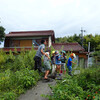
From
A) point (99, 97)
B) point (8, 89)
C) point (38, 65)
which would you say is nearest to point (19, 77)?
point (8, 89)

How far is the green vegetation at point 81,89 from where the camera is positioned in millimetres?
2254

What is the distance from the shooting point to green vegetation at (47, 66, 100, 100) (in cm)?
225

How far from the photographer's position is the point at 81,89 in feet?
8.22

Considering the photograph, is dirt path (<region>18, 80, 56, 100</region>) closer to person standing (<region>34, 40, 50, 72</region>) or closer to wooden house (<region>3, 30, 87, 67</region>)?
person standing (<region>34, 40, 50, 72</region>)

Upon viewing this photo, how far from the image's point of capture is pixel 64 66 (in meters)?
5.07

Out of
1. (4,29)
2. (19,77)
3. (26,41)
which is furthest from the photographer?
(26,41)

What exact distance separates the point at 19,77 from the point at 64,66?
2.40 metres

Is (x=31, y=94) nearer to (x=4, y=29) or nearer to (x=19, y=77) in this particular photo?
(x=19, y=77)

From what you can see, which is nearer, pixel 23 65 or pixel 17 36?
pixel 23 65

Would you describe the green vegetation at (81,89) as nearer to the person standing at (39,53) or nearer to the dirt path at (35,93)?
the dirt path at (35,93)

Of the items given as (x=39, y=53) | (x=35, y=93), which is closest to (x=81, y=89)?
(x=35, y=93)

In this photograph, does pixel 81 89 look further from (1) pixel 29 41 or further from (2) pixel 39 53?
(1) pixel 29 41

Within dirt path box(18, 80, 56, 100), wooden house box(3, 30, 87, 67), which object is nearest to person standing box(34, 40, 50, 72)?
dirt path box(18, 80, 56, 100)

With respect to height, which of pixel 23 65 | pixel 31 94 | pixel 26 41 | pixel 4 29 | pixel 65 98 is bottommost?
pixel 31 94
